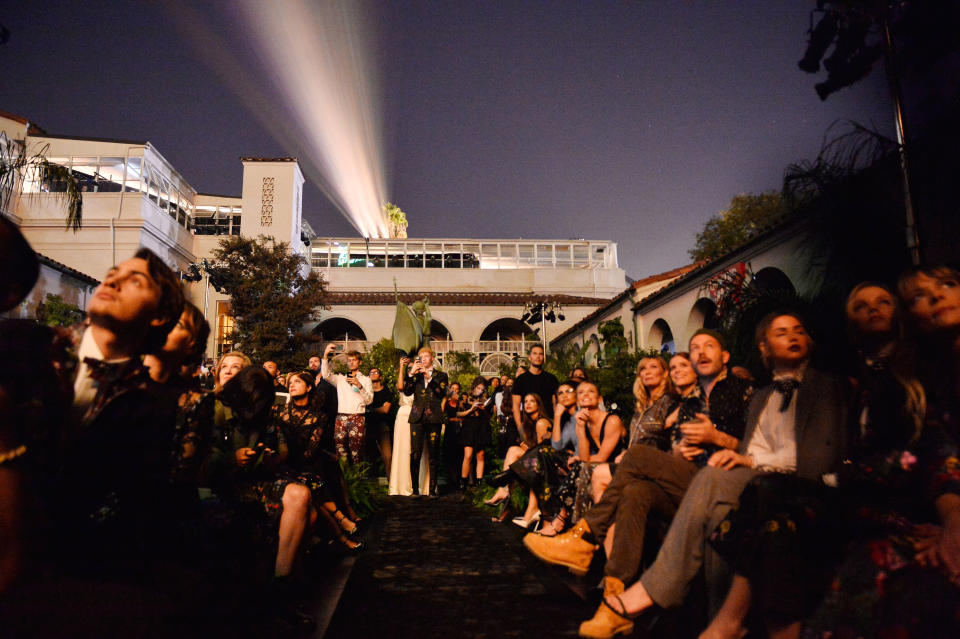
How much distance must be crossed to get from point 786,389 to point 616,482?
45.5 inches

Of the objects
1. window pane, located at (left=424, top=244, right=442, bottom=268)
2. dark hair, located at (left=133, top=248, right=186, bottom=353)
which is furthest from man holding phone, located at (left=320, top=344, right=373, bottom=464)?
window pane, located at (left=424, top=244, right=442, bottom=268)

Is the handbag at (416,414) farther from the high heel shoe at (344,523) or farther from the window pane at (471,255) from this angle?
the window pane at (471,255)

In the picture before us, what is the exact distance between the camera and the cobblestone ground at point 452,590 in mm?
3119

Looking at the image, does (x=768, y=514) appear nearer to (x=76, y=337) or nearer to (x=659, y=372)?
(x=659, y=372)

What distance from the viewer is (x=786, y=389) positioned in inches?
117

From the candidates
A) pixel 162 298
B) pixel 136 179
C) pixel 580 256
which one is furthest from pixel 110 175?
Answer: pixel 162 298

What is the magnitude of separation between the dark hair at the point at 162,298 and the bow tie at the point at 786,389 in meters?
2.90

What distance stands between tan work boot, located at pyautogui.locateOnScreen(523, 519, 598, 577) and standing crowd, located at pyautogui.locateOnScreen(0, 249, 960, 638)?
0.02 metres

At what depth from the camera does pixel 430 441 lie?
28.8 ft

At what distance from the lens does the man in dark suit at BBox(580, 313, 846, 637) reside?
105 inches

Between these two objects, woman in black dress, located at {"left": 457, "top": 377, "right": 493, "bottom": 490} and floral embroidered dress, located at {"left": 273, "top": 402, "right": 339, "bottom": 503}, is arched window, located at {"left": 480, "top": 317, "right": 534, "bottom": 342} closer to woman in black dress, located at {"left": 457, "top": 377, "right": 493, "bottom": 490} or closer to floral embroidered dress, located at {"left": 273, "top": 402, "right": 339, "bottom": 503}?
woman in black dress, located at {"left": 457, "top": 377, "right": 493, "bottom": 490}

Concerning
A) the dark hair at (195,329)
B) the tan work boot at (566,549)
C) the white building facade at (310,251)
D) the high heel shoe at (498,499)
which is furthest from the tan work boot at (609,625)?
the white building facade at (310,251)

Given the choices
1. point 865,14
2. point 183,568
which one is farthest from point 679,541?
point 865,14

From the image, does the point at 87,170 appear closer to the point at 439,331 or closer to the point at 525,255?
the point at 439,331
